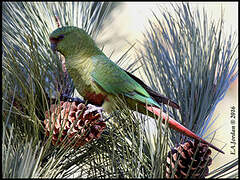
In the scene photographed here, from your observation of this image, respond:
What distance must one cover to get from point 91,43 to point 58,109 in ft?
1.12

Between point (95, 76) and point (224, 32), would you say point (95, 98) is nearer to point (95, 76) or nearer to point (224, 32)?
point (95, 76)

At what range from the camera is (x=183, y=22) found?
0.95m

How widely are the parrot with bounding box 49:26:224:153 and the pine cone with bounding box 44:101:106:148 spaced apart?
156 mm

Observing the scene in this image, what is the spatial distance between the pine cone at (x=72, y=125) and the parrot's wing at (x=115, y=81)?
0.22 metres

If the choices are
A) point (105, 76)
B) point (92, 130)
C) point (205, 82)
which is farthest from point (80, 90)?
point (205, 82)

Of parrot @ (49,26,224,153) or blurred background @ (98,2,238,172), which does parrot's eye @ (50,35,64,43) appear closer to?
parrot @ (49,26,224,153)

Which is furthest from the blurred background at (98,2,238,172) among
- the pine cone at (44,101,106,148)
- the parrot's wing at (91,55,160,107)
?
the pine cone at (44,101,106,148)

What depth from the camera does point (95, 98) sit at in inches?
34.9

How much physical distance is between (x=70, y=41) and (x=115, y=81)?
17cm

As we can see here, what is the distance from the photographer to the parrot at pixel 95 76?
33.6 inches

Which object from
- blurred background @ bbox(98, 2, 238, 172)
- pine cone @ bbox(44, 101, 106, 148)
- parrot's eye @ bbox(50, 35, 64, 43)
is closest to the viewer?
pine cone @ bbox(44, 101, 106, 148)

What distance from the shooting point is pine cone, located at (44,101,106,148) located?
0.63m

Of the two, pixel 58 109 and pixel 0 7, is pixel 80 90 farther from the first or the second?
pixel 0 7

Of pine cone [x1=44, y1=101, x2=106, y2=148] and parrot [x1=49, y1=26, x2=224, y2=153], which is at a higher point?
parrot [x1=49, y1=26, x2=224, y2=153]
